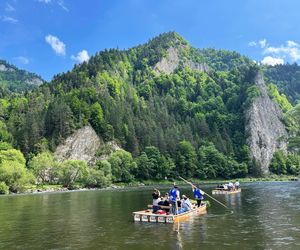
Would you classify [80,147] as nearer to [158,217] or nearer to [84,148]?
[84,148]

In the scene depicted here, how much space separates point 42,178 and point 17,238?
401ft

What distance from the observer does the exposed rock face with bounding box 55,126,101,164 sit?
183613mm

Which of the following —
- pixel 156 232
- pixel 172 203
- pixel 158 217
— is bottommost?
pixel 156 232

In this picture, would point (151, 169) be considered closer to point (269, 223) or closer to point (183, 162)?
point (183, 162)

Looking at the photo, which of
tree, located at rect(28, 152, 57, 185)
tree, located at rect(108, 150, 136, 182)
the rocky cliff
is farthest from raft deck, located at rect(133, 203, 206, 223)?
the rocky cliff

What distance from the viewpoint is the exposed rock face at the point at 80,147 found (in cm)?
18361

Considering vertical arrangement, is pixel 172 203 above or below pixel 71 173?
below

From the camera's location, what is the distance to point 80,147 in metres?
190

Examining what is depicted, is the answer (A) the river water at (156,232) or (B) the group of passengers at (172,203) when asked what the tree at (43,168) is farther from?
(B) the group of passengers at (172,203)

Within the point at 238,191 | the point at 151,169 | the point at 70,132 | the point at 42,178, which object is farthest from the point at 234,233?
the point at 70,132

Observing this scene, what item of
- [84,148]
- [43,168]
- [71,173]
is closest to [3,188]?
[43,168]

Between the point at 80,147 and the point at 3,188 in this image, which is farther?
the point at 80,147

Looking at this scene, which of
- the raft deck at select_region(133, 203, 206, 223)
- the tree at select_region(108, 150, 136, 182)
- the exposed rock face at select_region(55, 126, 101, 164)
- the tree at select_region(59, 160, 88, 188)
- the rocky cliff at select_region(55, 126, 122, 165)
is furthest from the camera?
the rocky cliff at select_region(55, 126, 122, 165)

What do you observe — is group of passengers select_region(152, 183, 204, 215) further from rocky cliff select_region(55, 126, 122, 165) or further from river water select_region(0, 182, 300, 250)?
rocky cliff select_region(55, 126, 122, 165)
